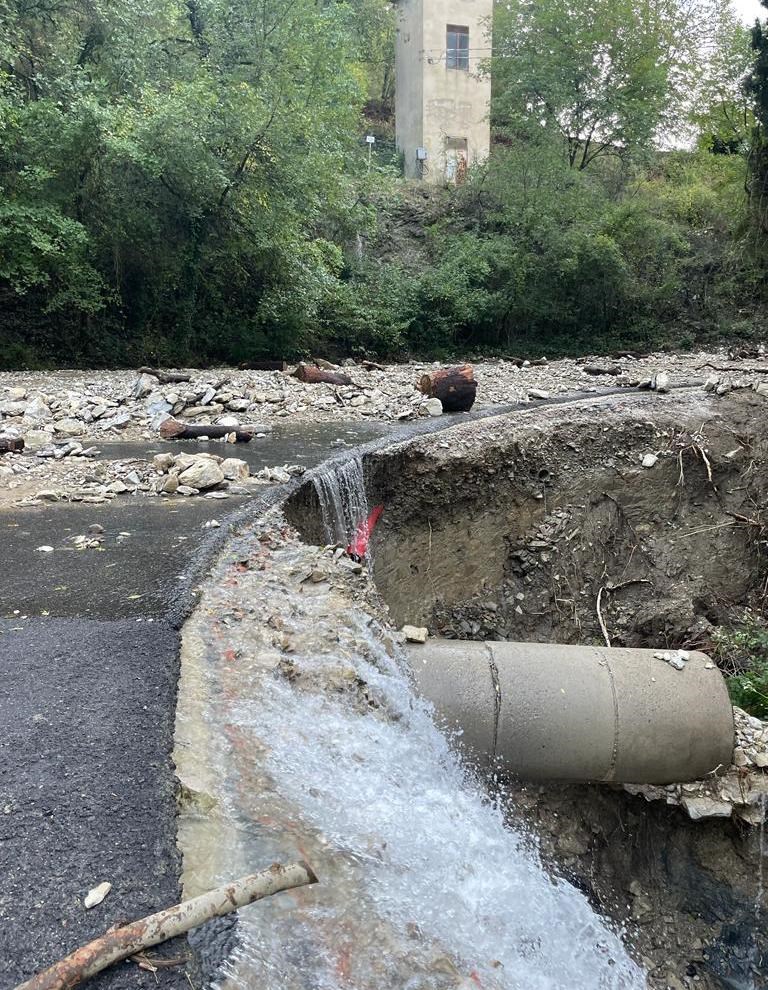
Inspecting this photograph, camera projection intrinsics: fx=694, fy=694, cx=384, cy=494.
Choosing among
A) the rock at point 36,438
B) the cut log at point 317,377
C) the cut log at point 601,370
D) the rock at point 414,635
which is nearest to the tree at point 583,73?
the cut log at point 601,370

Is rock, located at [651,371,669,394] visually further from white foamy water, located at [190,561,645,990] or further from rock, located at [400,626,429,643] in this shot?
white foamy water, located at [190,561,645,990]

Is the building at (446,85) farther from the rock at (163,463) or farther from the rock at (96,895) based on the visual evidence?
the rock at (96,895)

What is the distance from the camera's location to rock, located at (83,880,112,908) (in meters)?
1.79

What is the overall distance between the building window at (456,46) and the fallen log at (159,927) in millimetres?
29648

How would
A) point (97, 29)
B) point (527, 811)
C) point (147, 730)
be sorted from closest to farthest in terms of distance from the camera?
point (147, 730), point (527, 811), point (97, 29)

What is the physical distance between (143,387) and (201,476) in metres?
4.83

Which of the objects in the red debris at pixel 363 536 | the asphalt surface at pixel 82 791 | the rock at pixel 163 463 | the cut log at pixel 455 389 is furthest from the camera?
the cut log at pixel 455 389

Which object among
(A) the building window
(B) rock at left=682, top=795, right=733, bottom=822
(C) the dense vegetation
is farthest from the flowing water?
(A) the building window

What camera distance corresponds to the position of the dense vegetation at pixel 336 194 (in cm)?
1302

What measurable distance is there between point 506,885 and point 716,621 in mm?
7157

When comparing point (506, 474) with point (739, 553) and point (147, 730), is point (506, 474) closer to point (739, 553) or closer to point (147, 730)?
point (739, 553)

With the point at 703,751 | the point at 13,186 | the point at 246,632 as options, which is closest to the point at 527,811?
the point at 703,751

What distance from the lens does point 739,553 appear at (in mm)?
8922

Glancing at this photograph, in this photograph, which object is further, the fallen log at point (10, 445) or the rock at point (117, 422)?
the rock at point (117, 422)
